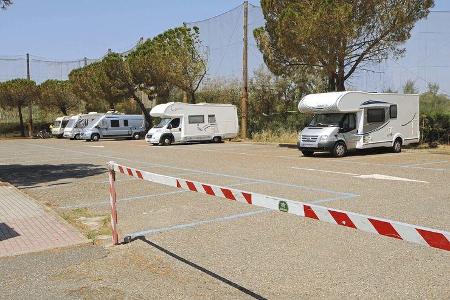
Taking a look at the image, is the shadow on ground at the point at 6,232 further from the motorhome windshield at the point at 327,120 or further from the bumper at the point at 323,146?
the motorhome windshield at the point at 327,120

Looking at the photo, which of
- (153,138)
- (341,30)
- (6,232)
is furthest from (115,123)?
(6,232)

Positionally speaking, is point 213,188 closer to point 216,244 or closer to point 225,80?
point 216,244

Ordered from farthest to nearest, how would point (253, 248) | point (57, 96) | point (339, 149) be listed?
point (57, 96) < point (339, 149) < point (253, 248)

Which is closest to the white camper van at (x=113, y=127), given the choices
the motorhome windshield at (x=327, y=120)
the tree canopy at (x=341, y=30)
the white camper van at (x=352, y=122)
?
the tree canopy at (x=341, y=30)

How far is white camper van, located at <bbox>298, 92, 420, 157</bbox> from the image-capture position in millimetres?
19656

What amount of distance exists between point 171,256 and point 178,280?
88 centimetres

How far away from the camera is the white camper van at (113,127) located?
41.0 m

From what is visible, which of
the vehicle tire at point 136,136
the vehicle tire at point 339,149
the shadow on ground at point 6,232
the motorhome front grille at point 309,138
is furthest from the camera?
the vehicle tire at point 136,136

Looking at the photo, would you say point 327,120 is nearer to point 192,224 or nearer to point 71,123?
point 192,224

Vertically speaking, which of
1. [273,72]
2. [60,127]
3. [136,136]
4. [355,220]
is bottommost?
[136,136]

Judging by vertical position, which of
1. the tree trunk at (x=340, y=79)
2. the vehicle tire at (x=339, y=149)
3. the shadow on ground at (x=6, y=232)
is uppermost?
the tree trunk at (x=340, y=79)

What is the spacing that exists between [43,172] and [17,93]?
3936 cm

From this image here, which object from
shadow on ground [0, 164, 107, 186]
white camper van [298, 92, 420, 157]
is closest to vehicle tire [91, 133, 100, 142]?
shadow on ground [0, 164, 107, 186]

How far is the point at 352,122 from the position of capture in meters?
20.2
